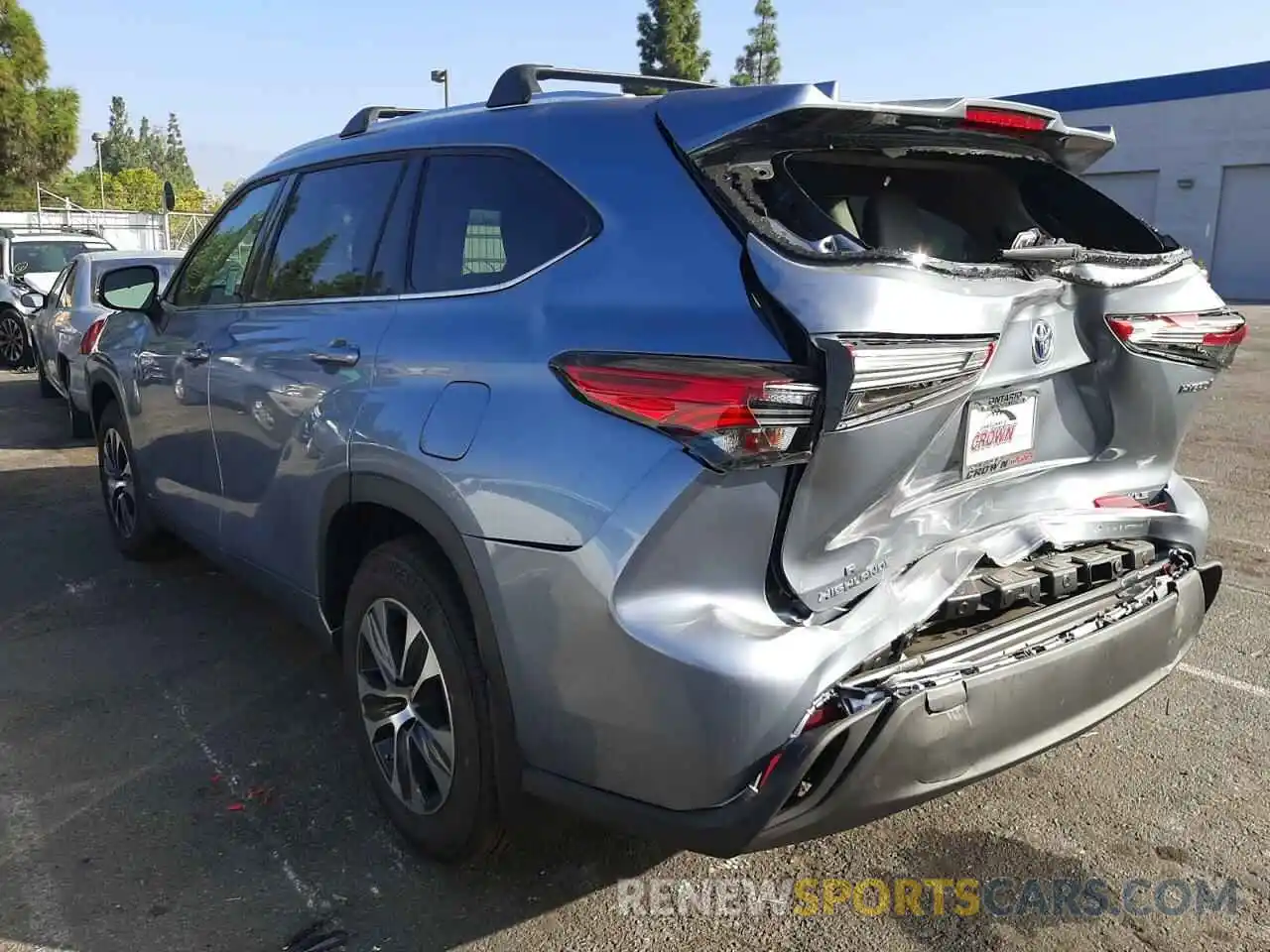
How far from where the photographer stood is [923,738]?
219 cm

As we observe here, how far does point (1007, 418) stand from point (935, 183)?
2.63 ft

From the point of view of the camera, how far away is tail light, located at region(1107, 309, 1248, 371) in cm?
285

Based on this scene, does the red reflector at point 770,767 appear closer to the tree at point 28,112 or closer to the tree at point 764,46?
the tree at point 28,112

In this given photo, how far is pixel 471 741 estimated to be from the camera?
2.57 meters

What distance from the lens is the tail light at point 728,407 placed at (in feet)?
6.80

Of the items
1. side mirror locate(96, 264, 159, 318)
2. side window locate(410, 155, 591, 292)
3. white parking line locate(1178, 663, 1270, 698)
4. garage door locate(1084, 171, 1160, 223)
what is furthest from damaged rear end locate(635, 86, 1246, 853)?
garage door locate(1084, 171, 1160, 223)

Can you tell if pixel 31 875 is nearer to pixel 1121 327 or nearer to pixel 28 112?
pixel 1121 327

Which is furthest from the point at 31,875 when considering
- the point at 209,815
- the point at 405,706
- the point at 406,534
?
the point at 406,534

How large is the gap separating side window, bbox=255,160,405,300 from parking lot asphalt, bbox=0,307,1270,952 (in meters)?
1.51

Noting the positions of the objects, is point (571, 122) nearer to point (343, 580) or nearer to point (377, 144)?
point (377, 144)

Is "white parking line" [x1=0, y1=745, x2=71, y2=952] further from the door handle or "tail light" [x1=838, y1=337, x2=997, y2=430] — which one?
"tail light" [x1=838, y1=337, x2=997, y2=430]

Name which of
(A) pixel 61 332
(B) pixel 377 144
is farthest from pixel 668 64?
(B) pixel 377 144

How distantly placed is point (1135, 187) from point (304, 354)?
34.5 m

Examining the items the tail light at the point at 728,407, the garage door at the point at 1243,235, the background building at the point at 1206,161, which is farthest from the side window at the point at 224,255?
the background building at the point at 1206,161
